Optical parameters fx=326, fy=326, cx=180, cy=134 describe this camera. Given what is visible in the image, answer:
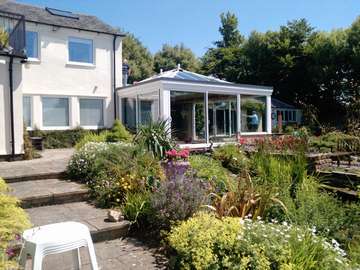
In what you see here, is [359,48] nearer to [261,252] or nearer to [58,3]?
[58,3]

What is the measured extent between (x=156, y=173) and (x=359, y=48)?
1015 inches

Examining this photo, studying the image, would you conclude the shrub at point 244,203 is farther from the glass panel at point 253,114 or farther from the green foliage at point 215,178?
the glass panel at point 253,114

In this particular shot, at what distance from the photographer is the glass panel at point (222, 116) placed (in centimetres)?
1491

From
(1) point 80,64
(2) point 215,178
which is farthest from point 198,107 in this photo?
(2) point 215,178

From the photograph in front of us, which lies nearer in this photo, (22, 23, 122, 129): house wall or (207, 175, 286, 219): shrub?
(207, 175, 286, 219): shrub

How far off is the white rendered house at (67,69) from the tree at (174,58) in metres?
24.5

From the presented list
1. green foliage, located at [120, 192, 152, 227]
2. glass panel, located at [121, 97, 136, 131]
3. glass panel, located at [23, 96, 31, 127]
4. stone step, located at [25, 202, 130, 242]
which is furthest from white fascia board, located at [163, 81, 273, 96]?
green foliage, located at [120, 192, 152, 227]

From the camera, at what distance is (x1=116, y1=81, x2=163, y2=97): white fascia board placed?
41.3 feet

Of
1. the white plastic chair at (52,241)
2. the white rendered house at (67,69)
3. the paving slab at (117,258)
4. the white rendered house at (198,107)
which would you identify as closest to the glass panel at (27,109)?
the white rendered house at (67,69)

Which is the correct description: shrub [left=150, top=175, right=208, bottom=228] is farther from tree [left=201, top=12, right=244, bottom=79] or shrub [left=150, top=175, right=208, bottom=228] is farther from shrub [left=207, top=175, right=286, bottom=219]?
tree [left=201, top=12, right=244, bottom=79]

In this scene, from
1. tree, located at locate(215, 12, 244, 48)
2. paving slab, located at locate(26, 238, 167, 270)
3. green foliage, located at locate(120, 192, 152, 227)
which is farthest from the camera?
tree, located at locate(215, 12, 244, 48)

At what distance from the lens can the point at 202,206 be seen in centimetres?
457

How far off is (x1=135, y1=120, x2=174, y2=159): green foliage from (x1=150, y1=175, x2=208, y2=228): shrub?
307 cm

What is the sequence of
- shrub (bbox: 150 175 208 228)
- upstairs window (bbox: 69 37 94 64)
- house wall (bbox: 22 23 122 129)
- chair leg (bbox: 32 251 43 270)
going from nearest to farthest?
chair leg (bbox: 32 251 43 270) < shrub (bbox: 150 175 208 228) < house wall (bbox: 22 23 122 129) < upstairs window (bbox: 69 37 94 64)
